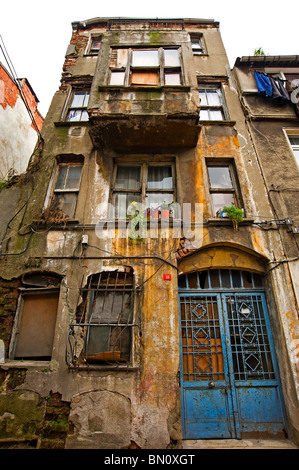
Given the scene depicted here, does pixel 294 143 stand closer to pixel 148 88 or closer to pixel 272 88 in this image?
pixel 272 88

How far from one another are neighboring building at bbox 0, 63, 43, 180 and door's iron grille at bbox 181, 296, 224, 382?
8.57 meters

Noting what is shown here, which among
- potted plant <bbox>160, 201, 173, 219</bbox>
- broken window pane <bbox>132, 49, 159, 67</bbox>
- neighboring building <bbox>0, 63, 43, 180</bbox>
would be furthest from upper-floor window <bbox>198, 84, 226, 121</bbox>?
neighboring building <bbox>0, 63, 43, 180</bbox>

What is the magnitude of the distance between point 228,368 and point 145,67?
918 centimetres

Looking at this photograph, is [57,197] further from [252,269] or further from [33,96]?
[33,96]

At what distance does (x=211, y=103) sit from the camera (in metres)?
8.77

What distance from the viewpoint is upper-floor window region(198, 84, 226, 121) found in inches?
335

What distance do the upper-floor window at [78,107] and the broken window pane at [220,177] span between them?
15.5 feet

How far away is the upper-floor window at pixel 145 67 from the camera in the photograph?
8.24 m

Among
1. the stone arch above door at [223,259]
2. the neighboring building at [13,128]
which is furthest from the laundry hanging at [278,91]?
the neighboring building at [13,128]

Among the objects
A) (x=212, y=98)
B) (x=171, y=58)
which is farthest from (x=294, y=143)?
(x=171, y=58)

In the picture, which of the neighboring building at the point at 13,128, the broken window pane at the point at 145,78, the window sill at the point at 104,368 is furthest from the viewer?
the neighboring building at the point at 13,128

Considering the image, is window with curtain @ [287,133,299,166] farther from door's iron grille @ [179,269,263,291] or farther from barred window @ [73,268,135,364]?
Answer: barred window @ [73,268,135,364]

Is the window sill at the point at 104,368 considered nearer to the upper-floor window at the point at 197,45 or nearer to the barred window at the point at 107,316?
the barred window at the point at 107,316

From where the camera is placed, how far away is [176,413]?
15.6ft
